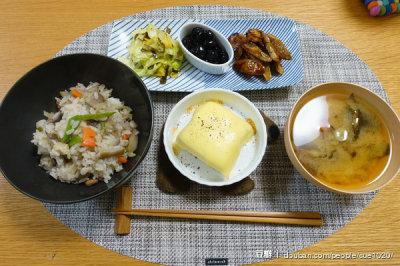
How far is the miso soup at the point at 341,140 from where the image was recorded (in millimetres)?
1400

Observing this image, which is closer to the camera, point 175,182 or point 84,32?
point 175,182

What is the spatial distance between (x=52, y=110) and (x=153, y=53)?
2.24ft

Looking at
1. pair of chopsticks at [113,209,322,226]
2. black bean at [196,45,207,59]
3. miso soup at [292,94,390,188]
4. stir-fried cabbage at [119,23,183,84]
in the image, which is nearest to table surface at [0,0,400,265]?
pair of chopsticks at [113,209,322,226]

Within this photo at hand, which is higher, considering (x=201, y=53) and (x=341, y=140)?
(x=201, y=53)

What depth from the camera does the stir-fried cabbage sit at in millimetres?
1692

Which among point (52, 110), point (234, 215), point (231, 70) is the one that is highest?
point (231, 70)

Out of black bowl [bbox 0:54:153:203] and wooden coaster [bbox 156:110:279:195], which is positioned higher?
black bowl [bbox 0:54:153:203]

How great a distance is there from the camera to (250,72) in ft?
5.51

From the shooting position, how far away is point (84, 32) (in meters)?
1.90

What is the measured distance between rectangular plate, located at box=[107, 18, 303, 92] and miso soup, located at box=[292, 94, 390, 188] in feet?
0.96

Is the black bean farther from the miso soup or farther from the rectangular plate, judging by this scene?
the miso soup

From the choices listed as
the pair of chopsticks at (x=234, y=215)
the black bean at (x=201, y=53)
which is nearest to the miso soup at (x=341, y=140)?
the pair of chopsticks at (x=234, y=215)

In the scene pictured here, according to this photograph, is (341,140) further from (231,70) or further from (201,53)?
(201,53)

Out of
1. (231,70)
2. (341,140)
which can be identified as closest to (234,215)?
(341,140)
